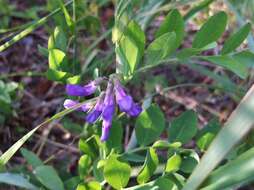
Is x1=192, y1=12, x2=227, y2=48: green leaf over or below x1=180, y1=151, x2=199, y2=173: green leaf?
over

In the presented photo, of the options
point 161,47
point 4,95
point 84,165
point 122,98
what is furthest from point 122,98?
Result: point 4,95

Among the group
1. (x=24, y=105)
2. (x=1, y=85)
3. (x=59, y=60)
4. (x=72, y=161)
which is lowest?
(x=72, y=161)

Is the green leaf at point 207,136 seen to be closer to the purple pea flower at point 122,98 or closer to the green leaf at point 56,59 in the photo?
the purple pea flower at point 122,98

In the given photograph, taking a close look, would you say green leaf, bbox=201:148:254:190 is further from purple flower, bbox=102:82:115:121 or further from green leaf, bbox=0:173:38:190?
green leaf, bbox=0:173:38:190

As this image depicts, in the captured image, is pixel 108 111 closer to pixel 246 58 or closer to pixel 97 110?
pixel 97 110

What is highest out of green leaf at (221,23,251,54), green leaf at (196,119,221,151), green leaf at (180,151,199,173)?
green leaf at (221,23,251,54)

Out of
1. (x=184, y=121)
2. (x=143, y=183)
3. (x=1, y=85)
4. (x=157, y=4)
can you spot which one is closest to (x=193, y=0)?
(x=157, y=4)

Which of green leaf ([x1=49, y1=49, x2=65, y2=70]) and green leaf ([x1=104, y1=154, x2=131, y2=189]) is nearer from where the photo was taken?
green leaf ([x1=104, y1=154, x2=131, y2=189])

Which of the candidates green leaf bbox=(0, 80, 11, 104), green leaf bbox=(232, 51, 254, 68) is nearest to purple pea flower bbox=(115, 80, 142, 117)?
green leaf bbox=(232, 51, 254, 68)

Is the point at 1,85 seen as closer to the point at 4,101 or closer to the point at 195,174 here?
the point at 4,101
